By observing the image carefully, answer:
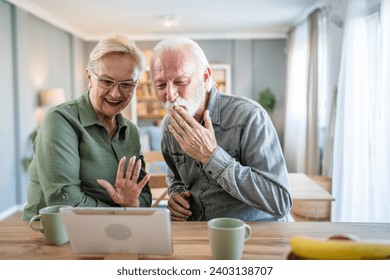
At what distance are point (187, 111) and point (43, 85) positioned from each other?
13.8 ft

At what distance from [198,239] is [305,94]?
4663mm

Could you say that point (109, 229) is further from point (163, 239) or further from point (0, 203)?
point (0, 203)

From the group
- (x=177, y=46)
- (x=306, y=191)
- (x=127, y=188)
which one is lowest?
(x=306, y=191)

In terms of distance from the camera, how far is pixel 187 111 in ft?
4.06

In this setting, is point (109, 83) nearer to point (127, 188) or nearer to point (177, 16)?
point (127, 188)

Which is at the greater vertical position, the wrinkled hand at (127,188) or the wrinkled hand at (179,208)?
the wrinkled hand at (127,188)

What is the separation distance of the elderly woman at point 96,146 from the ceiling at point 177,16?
10.8ft

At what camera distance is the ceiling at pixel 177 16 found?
14.7ft

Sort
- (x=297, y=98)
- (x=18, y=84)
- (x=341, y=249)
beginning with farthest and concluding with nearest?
(x=297, y=98) < (x=18, y=84) < (x=341, y=249)

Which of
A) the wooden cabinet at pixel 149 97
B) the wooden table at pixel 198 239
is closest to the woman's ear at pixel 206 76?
the wooden table at pixel 198 239

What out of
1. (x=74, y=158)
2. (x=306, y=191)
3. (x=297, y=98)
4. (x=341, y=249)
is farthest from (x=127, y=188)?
(x=297, y=98)

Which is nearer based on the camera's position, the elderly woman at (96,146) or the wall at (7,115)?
the elderly woman at (96,146)

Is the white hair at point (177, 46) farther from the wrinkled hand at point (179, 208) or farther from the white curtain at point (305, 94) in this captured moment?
the white curtain at point (305, 94)

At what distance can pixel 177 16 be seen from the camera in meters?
5.21
